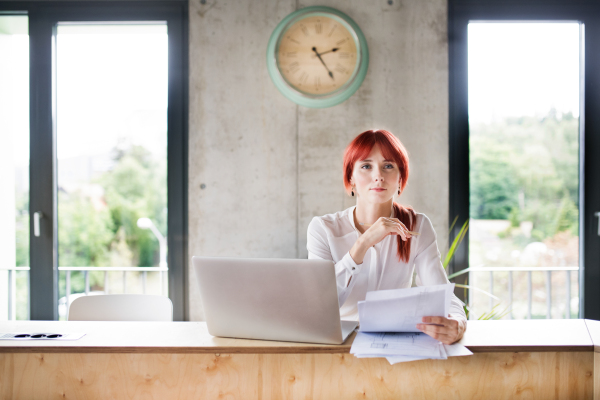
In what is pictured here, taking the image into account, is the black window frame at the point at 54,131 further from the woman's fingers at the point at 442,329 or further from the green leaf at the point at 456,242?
the woman's fingers at the point at 442,329

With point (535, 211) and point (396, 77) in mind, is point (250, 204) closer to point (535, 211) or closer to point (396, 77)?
point (396, 77)

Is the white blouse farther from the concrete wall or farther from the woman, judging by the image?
the concrete wall

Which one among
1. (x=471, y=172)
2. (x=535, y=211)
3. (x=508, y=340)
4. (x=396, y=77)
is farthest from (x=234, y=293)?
(x=535, y=211)

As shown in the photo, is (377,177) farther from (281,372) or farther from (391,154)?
(281,372)

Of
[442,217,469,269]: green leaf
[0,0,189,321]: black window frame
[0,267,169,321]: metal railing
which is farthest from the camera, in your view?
[0,267,169,321]: metal railing

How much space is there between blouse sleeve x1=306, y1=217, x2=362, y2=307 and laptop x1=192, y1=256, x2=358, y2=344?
0.98ft

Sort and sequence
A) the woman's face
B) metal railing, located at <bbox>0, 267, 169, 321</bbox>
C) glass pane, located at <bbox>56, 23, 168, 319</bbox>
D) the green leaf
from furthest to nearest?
metal railing, located at <bbox>0, 267, 169, 321</bbox>
glass pane, located at <bbox>56, 23, 168, 319</bbox>
the green leaf
the woman's face

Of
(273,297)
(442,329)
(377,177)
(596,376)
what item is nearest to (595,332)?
(596,376)

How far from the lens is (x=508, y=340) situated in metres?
1.10

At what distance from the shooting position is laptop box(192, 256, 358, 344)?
99cm

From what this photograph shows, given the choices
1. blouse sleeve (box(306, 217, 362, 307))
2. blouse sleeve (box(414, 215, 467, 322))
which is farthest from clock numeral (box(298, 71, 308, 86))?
blouse sleeve (box(414, 215, 467, 322))

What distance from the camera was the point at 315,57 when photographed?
236 cm

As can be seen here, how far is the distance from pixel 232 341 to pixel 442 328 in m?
0.56

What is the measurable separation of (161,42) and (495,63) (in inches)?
82.2
